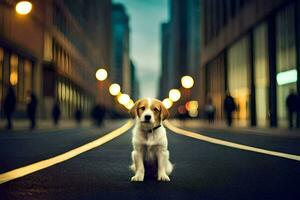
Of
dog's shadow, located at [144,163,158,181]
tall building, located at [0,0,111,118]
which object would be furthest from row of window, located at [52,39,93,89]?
dog's shadow, located at [144,163,158,181]

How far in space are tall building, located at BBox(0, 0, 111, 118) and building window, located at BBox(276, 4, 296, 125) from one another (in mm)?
17388

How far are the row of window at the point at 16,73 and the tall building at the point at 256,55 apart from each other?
16.6 metres

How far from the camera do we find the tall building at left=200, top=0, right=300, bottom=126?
2695 cm

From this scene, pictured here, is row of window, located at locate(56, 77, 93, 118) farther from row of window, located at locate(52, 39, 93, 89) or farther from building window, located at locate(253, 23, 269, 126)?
building window, located at locate(253, 23, 269, 126)

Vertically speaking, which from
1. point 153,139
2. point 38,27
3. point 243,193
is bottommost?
point 243,193

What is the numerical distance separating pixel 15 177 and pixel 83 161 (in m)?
2.11

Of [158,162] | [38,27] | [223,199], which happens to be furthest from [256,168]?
[38,27]

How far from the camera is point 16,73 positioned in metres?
32.5

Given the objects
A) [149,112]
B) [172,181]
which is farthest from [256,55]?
[149,112]

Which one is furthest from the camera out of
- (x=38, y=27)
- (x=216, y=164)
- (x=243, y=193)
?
(x=38, y=27)

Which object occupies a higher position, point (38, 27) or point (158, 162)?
point (38, 27)

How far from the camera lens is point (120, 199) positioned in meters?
4.22

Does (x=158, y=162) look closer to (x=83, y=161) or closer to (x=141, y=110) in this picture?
(x=141, y=110)

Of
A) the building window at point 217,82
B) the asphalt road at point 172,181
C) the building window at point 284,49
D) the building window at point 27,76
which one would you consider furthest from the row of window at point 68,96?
the asphalt road at point 172,181
